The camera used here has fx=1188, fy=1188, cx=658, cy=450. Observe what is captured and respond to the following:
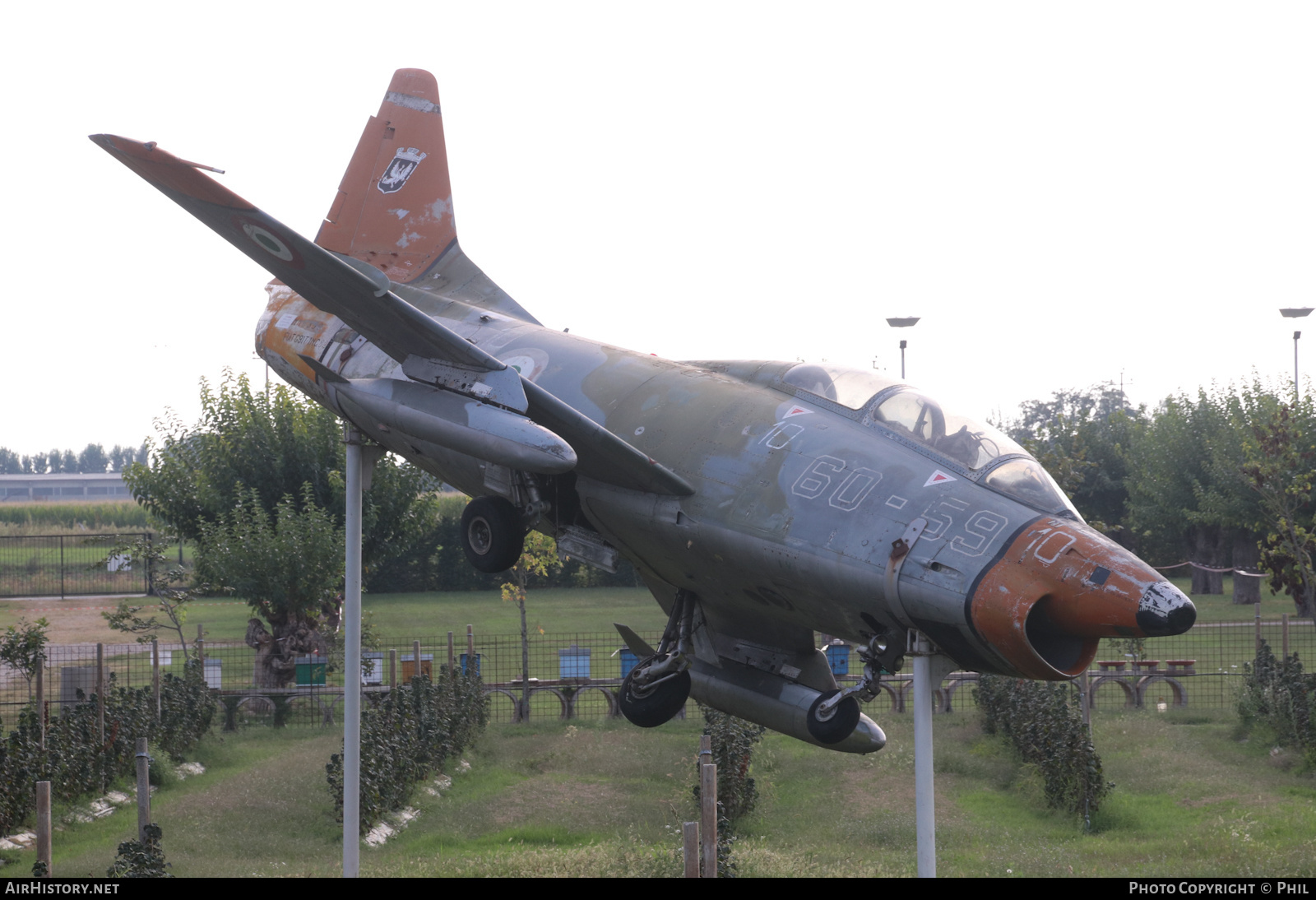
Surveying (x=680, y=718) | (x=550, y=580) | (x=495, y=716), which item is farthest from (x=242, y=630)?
(x=680, y=718)

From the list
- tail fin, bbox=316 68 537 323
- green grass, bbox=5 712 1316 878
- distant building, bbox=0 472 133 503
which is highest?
distant building, bbox=0 472 133 503

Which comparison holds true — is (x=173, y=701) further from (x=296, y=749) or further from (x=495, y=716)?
(x=495, y=716)

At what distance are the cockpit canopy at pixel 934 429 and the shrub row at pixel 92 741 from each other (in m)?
15.7

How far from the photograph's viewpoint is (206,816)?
68.4 feet

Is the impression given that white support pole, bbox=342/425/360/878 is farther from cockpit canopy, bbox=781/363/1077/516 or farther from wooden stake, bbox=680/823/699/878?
cockpit canopy, bbox=781/363/1077/516

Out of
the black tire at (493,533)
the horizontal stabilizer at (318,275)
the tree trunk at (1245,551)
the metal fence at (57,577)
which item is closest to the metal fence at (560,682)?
the black tire at (493,533)

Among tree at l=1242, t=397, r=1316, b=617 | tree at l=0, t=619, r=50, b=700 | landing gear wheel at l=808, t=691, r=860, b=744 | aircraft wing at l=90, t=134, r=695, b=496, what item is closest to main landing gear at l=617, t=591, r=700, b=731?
aircraft wing at l=90, t=134, r=695, b=496

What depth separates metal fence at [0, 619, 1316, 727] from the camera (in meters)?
29.1

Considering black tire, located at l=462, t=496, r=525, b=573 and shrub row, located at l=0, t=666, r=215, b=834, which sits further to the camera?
shrub row, located at l=0, t=666, r=215, b=834

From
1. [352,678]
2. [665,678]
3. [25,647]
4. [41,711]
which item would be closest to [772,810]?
[665,678]

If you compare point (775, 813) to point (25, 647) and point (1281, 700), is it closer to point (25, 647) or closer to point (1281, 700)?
point (1281, 700)

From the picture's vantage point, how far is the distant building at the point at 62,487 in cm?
18800

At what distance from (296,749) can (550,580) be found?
3441 centimetres

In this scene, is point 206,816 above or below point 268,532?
below
